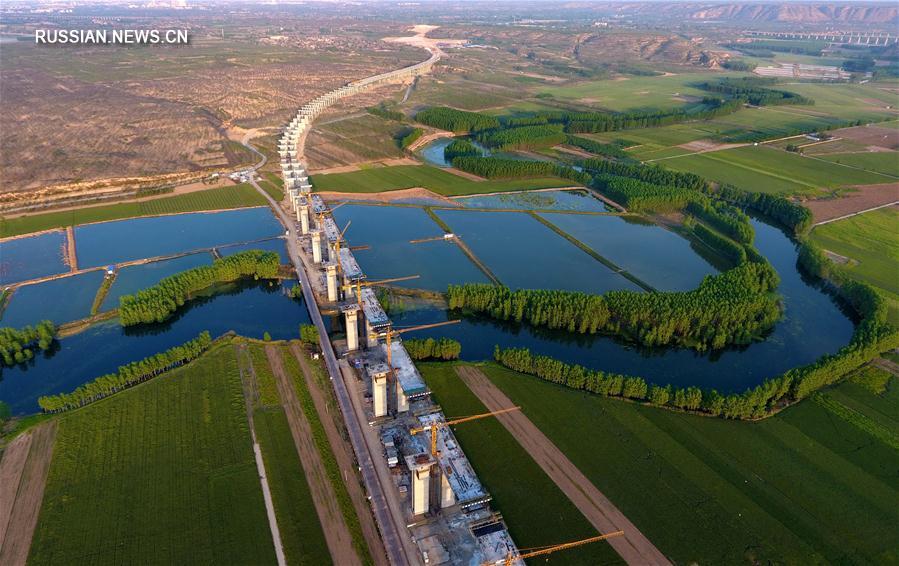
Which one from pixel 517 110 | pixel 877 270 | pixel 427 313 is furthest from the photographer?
pixel 517 110

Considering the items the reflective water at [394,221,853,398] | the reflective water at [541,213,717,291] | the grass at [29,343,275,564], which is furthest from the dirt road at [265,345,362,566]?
the reflective water at [541,213,717,291]

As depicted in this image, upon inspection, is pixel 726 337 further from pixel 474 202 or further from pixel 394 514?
pixel 474 202

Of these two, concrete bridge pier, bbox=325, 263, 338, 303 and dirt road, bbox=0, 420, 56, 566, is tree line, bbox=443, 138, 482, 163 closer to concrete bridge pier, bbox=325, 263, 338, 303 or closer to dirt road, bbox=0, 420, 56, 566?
concrete bridge pier, bbox=325, 263, 338, 303

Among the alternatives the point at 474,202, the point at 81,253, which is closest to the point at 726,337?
the point at 474,202

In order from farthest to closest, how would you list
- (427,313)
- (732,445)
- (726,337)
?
1. (427,313)
2. (726,337)
3. (732,445)

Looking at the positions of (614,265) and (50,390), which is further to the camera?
(614,265)

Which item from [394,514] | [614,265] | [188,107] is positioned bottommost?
[394,514]
